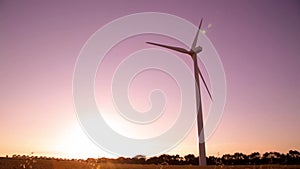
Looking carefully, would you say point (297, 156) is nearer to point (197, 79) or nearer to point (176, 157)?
point (176, 157)

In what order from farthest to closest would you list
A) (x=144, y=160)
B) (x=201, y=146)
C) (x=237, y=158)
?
(x=237, y=158)
(x=144, y=160)
(x=201, y=146)

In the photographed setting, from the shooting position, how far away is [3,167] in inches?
714

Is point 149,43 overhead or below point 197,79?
overhead

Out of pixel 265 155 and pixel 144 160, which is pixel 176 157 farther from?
pixel 265 155

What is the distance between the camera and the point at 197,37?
65.6 metres

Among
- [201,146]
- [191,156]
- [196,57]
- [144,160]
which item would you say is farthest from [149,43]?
[191,156]

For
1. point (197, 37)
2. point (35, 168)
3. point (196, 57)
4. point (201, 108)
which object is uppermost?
point (197, 37)

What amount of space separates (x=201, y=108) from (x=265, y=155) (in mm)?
62714

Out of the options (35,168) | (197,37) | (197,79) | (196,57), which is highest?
(197,37)

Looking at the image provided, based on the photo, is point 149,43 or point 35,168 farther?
point 149,43

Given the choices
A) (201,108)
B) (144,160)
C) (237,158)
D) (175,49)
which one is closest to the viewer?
(201,108)

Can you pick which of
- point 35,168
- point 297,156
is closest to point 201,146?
point 35,168

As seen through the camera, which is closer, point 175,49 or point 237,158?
point 175,49

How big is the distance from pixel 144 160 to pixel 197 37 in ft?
136
